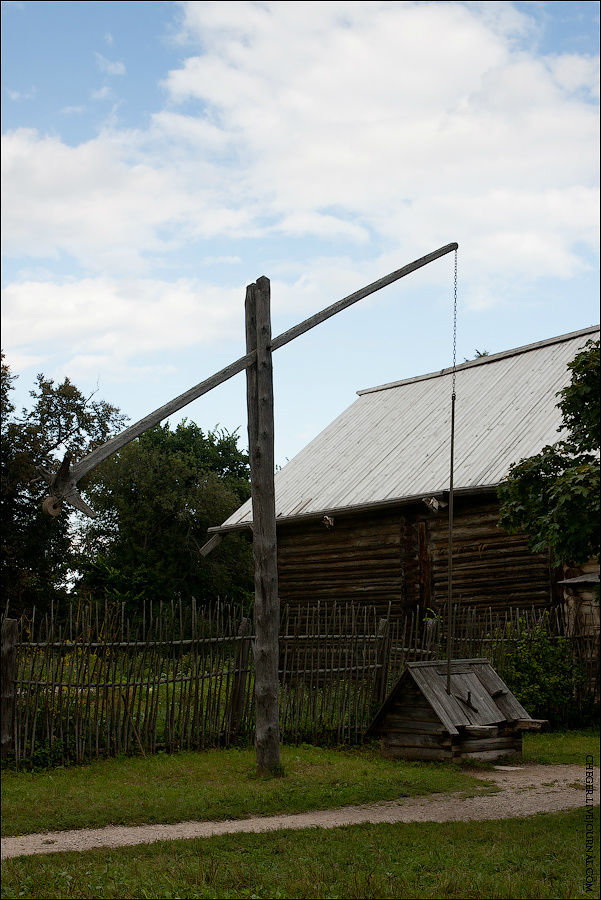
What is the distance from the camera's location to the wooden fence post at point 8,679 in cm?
986

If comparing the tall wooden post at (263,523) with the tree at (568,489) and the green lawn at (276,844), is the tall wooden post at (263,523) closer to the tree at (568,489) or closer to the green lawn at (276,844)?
the green lawn at (276,844)

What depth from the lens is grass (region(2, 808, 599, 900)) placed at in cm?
575

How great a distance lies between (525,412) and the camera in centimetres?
1977

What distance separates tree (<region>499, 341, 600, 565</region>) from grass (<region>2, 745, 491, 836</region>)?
278 cm

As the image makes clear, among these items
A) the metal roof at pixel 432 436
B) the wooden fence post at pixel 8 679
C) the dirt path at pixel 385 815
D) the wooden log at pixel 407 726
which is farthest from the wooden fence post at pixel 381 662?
the wooden fence post at pixel 8 679

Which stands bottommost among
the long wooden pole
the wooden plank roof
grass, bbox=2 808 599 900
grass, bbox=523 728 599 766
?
grass, bbox=523 728 599 766

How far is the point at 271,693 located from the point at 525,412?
449 inches

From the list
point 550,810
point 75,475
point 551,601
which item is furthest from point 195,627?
point 551,601

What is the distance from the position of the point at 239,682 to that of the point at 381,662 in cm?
237

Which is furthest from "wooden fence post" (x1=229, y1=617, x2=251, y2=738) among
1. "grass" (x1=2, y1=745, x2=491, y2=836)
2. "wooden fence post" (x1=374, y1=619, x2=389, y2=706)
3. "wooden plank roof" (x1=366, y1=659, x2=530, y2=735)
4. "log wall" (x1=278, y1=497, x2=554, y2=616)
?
"log wall" (x1=278, y1=497, x2=554, y2=616)

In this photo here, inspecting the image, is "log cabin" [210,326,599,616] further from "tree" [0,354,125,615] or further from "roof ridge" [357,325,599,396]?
"tree" [0,354,125,615]

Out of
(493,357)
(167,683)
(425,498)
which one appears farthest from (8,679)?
(493,357)

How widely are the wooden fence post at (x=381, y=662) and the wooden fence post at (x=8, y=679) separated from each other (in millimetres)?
5246

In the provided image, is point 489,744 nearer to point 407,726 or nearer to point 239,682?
point 407,726
